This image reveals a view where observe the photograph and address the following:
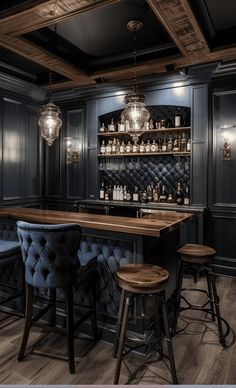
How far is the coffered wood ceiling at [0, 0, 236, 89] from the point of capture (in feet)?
9.36

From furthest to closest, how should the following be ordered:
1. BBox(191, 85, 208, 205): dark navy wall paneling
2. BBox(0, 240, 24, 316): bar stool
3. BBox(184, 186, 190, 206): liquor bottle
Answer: BBox(184, 186, 190, 206): liquor bottle < BBox(191, 85, 208, 205): dark navy wall paneling < BBox(0, 240, 24, 316): bar stool

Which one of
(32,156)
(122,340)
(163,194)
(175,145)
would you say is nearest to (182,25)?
(175,145)

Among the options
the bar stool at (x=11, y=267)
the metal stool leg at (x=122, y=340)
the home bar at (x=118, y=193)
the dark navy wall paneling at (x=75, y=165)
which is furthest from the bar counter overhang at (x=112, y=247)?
the dark navy wall paneling at (x=75, y=165)

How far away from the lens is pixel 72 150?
561 centimetres

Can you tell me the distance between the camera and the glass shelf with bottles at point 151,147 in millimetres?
4695

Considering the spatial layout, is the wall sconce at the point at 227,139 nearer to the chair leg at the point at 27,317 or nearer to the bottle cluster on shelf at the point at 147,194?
the bottle cluster on shelf at the point at 147,194

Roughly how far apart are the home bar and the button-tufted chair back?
1cm

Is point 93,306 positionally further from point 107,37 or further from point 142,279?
point 107,37

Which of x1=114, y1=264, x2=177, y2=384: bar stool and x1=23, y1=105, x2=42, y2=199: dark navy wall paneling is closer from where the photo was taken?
x1=114, y1=264, x2=177, y2=384: bar stool

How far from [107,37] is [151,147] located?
1.82 metres

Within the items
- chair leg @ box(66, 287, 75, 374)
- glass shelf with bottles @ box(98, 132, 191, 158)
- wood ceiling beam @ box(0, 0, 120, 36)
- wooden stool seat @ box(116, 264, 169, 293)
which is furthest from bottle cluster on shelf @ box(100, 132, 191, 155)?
chair leg @ box(66, 287, 75, 374)

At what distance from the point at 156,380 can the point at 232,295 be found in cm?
193

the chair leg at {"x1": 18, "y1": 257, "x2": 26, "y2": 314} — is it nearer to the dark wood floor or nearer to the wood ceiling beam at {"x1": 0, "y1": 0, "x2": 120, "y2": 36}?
the dark wood floor

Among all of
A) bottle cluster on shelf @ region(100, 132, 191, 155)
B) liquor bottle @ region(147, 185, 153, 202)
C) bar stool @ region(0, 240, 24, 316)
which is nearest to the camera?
bar stool @ region(0, 240, 24, 316)
